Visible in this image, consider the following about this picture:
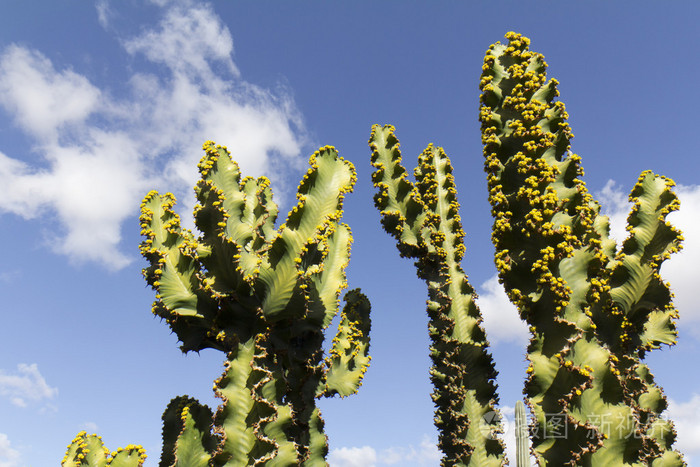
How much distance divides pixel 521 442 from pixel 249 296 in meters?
5.28

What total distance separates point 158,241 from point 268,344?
6.18ft

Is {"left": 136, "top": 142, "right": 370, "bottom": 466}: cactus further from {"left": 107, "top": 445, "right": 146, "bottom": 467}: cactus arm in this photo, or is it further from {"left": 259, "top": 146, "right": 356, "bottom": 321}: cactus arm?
{"left": 107, "top": 445, "right": 146, "bottom": 467}: cactus arm

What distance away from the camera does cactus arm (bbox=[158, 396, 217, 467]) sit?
5680mm

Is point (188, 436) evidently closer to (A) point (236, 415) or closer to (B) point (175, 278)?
(A) point (236, 415)

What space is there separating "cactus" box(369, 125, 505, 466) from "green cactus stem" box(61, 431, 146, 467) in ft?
12.9

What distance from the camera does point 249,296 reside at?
6.25 m

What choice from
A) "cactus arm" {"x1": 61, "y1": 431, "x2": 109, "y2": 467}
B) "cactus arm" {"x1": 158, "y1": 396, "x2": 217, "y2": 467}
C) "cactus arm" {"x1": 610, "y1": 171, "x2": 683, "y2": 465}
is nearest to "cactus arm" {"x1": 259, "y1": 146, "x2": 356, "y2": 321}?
"cactus arm" {"x1": 158, "y1": 396, "x2": 217, "y2": 467}

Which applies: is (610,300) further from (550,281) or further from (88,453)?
(88,453)

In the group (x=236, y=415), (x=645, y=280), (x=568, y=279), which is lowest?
(x=236, y=415)

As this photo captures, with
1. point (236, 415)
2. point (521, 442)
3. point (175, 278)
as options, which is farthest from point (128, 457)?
point (521, 442)

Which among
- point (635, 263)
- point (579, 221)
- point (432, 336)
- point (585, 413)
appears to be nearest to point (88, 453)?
point (432, 336)

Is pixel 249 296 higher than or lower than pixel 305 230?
lower

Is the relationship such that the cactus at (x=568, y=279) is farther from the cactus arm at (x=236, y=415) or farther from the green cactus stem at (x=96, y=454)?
the green cactus stem at (x=96, y=454)

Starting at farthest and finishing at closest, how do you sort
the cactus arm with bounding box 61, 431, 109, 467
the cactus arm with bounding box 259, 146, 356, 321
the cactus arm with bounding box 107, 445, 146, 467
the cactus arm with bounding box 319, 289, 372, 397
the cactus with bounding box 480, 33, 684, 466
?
the cactus arm with bounding box 319, 289, 372, 397 → the cactus arm with bounding box 259, 146, 356, 321 → the cactus arm with bounding box 61, 431, 109, 467 → the cactus arm with bounding box 107, 445, 146, 467 → the cactus with bounding box 480, 33, 684, 466
